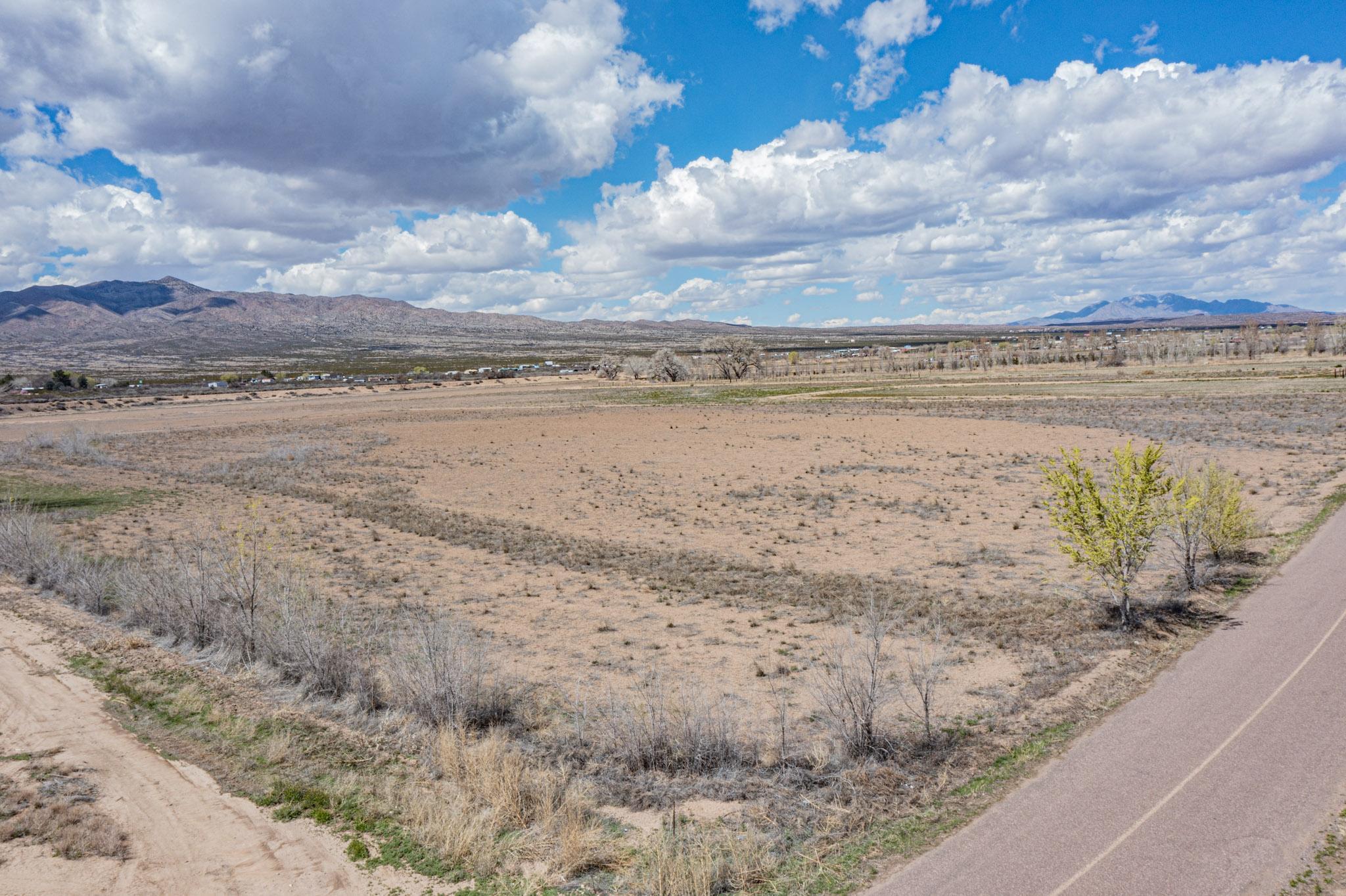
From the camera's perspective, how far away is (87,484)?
33781 mm

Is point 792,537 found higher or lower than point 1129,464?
lower

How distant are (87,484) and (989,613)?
3871cm

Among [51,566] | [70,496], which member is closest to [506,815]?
[51,566]

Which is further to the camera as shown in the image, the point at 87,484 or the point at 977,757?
the point at 87,484

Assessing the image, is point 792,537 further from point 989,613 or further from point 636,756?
point 636,756

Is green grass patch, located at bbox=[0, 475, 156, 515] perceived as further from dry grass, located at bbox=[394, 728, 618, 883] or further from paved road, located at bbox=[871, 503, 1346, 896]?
paved road, located at bbox=[871, 503, 1346, 896]

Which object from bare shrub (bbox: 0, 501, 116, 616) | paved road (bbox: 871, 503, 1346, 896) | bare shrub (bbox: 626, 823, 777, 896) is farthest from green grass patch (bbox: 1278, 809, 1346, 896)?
bare shrub (bbox: 0, 501, 116, 616)

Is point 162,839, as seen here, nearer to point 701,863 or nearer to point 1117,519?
point 701,863

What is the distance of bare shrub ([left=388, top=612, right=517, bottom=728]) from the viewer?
437 inches

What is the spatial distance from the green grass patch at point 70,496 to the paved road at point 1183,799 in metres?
32.1

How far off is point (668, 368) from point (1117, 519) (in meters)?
105

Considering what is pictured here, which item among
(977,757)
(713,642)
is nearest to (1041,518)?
(713,642)

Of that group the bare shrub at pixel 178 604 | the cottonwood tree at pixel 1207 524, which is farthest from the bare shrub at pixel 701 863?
the cottonwood tree at pixel 1207 524

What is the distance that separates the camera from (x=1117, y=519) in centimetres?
1412
